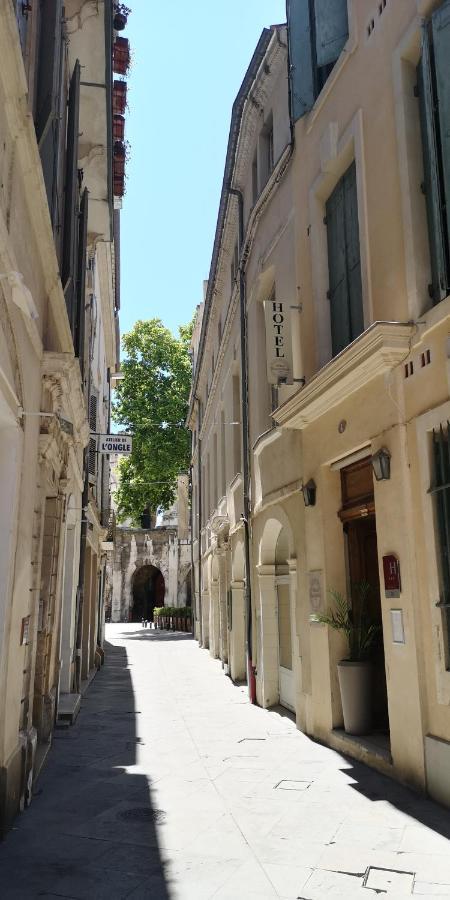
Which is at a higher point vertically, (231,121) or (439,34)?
(231,121)

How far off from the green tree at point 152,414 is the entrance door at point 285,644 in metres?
22.7

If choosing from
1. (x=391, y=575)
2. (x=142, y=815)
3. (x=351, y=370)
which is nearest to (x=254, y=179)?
(x=351, y=370)

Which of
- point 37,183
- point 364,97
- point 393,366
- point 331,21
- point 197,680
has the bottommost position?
point 197,680

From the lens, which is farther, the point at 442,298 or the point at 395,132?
the point at 395,132

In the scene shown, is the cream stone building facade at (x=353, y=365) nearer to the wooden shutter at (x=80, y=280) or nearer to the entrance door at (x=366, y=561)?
the entrance door at (x=366, y=561)

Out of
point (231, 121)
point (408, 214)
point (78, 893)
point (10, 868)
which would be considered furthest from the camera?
point (231, 121)

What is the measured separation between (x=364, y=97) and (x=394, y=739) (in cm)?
617

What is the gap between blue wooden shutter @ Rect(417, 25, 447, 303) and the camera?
5.52 m

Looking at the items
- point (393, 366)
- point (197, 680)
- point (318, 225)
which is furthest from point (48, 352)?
point (197, 680)

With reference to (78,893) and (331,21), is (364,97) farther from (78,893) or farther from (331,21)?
(78,893)

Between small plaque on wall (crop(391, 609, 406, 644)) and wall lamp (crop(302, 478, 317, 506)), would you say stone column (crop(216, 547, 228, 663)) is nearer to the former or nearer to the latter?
wall lamp (crop(302, 478, 317, 506))

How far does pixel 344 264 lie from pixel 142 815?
579cm

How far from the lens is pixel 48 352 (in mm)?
6559

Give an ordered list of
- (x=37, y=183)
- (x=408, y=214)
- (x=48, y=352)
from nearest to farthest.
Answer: (x=37, y=183) → (x=408, y=214) → (x=48, y=352)
